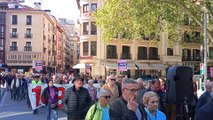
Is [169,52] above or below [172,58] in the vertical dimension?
above

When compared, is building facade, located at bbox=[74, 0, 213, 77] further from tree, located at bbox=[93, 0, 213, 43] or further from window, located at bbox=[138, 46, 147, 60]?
tree, located at bbox=[93, 0, 213, 43]

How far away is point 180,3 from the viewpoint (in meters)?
27.0

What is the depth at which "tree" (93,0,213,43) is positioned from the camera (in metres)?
27.1

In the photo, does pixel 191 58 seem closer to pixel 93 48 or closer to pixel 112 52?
pixel 112 52

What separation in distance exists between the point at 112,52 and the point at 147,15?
28.5 m

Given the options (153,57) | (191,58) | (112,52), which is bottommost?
(191,58)

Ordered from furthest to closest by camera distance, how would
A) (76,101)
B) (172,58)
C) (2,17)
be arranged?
(2,17)
(172,58)
(76,101)

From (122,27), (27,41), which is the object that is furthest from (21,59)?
(122,27)

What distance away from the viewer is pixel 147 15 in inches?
1085

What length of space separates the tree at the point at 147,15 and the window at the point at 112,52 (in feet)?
79.5

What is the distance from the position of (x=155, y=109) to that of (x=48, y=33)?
84.7 m

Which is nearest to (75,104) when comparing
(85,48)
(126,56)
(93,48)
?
(93,48)

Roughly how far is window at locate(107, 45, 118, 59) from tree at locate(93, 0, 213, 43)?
24.2m

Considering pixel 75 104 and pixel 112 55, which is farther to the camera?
pixel 112 55
